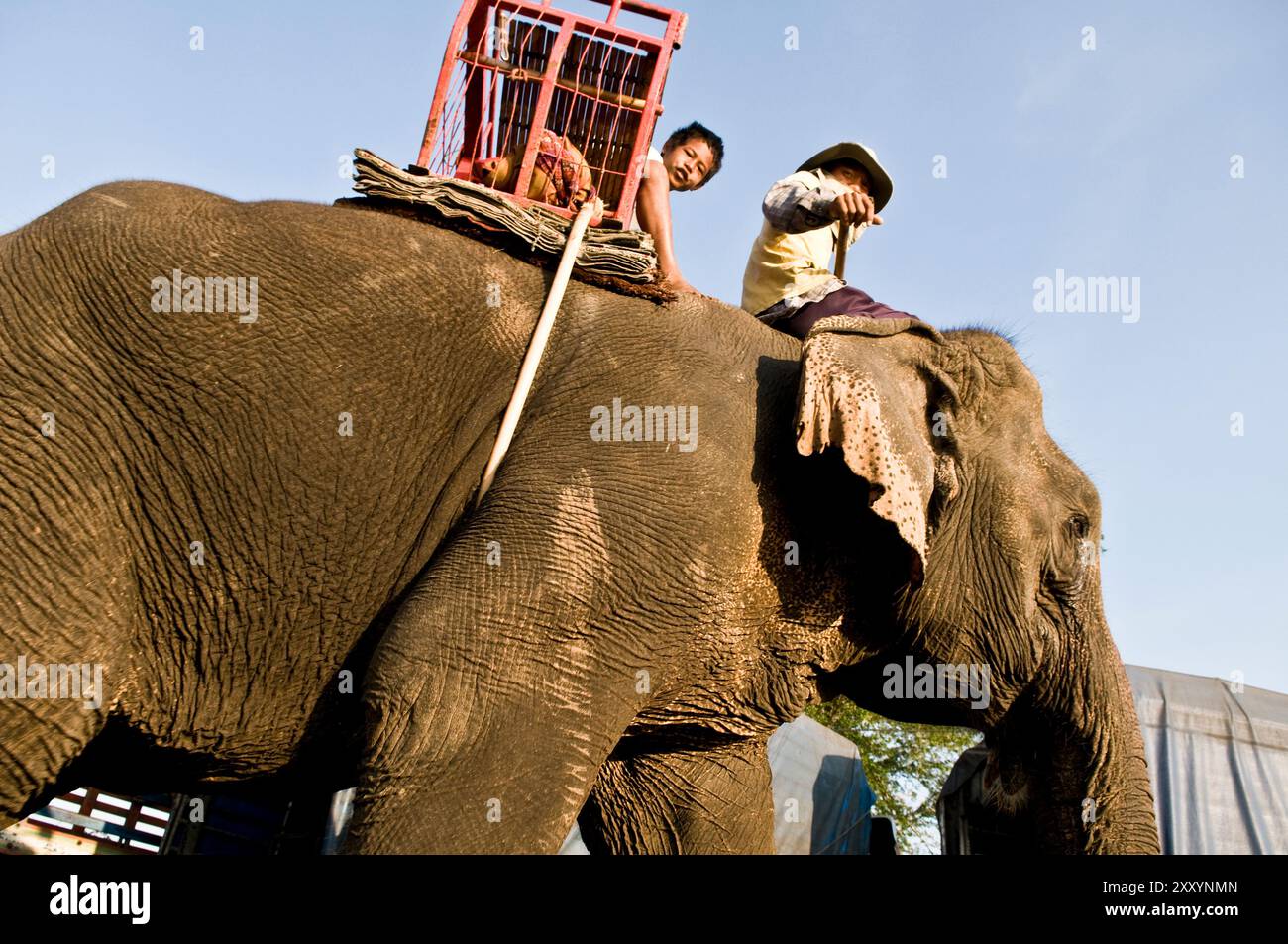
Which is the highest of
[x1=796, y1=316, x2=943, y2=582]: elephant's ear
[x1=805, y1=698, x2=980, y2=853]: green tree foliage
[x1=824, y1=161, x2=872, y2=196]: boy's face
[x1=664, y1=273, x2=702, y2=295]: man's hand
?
[x1=824, y1=161, x2=872, y2=196]: boy's face

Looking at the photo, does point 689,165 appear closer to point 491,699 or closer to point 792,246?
point 792,246

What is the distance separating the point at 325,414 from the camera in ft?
9.21

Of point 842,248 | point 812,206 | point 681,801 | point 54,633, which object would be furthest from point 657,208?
point 54,633

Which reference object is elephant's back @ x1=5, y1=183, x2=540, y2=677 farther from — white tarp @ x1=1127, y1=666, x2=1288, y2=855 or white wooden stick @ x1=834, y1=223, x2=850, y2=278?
white tarp @ x1=1127, y1=666, x2=1288, y2=855

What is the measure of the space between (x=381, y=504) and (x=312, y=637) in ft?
1.17

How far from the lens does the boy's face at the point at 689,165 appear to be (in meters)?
5.04

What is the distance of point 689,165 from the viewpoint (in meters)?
5.04

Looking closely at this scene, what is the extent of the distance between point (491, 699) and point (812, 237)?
2243mm

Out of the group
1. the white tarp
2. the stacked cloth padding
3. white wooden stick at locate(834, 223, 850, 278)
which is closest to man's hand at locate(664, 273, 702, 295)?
the stacked cloth padding

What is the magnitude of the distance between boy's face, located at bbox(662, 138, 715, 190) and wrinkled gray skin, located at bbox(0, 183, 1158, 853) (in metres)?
1.86

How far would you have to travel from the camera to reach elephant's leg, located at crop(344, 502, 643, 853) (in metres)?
2.44

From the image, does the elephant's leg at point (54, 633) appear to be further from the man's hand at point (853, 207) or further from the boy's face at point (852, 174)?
the boy's face at point (852, 174)
